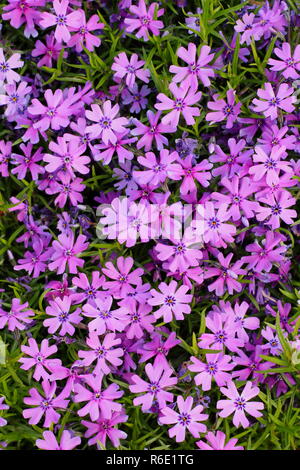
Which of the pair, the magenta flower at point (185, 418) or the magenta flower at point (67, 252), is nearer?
the magenta flower at point (185, 418)

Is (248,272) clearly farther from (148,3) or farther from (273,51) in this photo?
(148,3)

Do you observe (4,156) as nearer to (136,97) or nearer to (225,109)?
(136,97)

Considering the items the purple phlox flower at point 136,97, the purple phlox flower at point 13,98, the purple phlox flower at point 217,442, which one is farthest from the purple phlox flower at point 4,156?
the purple phlox flower at point 217,442

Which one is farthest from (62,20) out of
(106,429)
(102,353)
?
(106,429)

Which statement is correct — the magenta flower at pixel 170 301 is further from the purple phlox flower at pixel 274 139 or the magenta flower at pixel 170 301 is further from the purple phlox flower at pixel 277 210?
the purple phlox flower at pixel 274 139

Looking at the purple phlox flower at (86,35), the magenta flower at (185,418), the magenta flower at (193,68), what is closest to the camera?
the magenta flower at (185,418)

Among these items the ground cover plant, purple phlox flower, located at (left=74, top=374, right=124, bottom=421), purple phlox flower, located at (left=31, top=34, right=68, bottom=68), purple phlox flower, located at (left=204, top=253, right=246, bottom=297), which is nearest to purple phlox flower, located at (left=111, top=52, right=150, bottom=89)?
the ground cover plant
